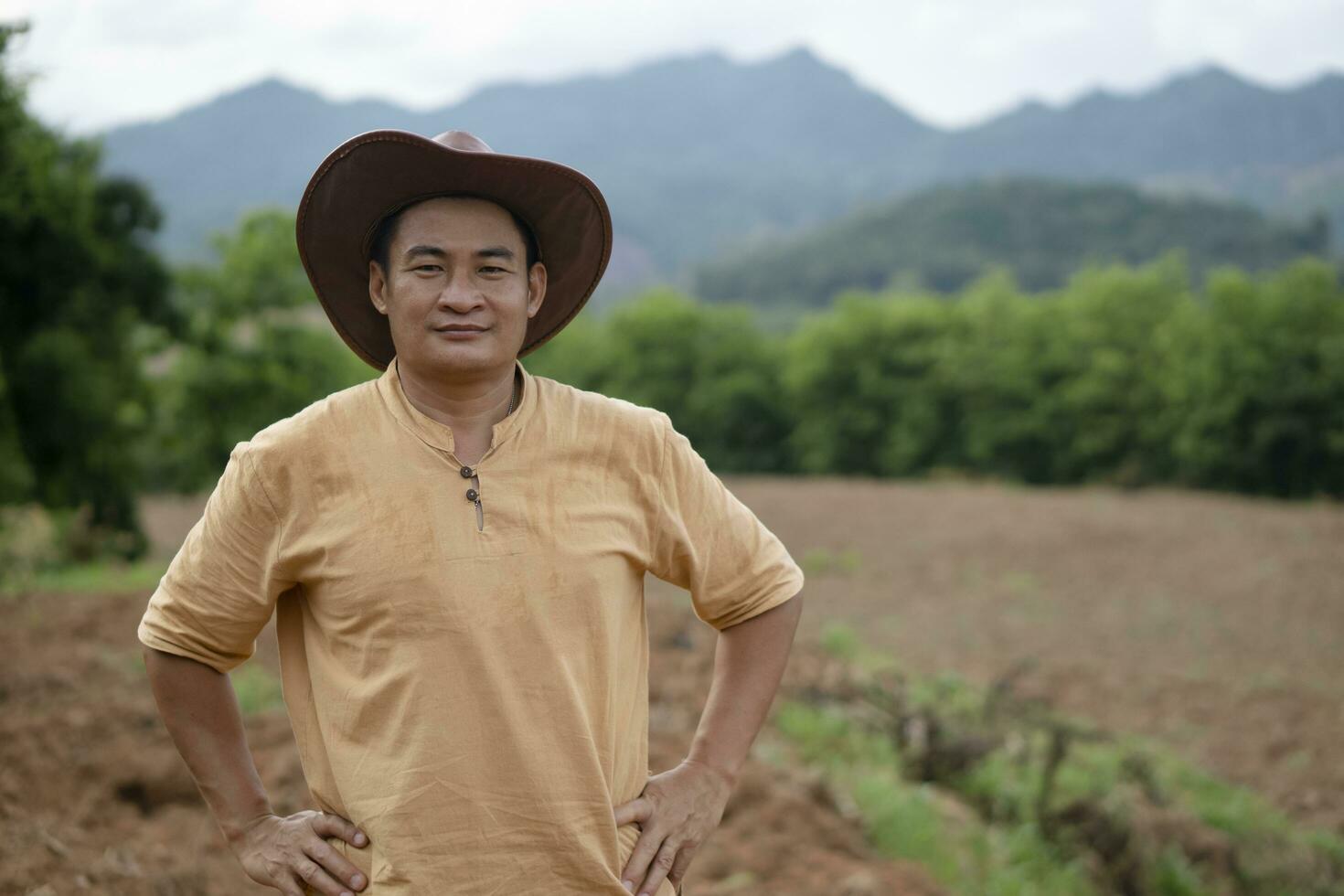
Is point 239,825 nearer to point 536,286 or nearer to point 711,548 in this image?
point 711,548

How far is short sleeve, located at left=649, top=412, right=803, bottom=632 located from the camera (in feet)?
6.72

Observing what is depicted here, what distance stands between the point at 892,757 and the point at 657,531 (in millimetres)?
5128

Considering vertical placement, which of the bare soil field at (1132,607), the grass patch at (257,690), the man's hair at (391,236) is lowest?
the bare soil field at (1132,607)

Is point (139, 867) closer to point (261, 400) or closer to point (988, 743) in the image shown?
point (988, 743)

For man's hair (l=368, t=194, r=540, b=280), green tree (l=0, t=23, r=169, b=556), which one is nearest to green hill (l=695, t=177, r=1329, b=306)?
green tree (l=0, t=23, r=169, b=556)

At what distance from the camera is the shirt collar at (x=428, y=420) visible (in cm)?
190

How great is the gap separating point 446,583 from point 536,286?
596 millimetres

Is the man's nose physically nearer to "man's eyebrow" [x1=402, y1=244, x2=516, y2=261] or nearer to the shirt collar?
"man's eyebrow" [x1=402, y1=244, x2=516, y2=261]

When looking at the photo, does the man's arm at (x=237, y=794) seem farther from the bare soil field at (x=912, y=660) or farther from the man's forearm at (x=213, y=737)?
the bare soil field at (x=912, y=660)

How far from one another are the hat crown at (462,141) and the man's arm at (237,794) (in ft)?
3.04

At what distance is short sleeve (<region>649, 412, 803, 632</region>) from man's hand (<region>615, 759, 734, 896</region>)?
275 mm

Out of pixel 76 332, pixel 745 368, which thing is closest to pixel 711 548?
pixel 76 332

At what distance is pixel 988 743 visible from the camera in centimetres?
674

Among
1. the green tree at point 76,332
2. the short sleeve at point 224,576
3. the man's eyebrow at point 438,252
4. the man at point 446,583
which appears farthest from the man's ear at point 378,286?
the green tree at point 76,332
